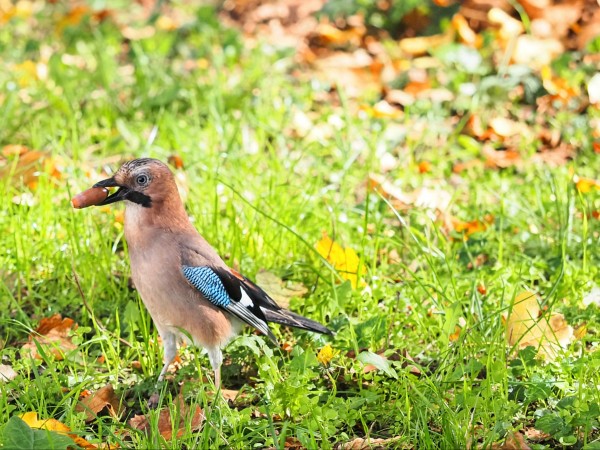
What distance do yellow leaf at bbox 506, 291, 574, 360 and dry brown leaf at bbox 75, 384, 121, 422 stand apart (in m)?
1.46

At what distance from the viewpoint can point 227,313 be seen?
3.36 metres

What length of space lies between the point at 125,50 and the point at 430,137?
2536 mm

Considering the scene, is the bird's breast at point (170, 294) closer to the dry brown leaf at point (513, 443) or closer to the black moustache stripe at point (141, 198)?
the black moustache stripe at point (141, 198)

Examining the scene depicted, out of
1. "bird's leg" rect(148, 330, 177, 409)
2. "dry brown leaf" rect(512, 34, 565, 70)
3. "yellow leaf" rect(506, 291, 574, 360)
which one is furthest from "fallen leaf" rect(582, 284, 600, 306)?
"dry brown leaf" rect(512, 34, 565, 70)

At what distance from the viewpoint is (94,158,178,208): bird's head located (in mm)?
3266

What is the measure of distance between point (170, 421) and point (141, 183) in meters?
0.84

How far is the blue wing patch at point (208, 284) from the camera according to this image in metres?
3.22

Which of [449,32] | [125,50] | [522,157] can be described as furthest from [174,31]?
[522,157]

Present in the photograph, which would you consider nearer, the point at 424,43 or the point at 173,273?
the point at 173,273

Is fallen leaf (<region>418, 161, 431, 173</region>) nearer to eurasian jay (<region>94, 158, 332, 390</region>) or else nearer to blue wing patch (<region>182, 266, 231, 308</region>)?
eurasian jay (<region>94, 158, 332, 390</region>)

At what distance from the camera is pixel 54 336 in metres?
3.64

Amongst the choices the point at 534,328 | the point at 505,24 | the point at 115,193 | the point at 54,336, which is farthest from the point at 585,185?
the point at 54,336

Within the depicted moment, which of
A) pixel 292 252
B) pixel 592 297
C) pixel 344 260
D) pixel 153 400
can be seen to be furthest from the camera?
pixel 292 252

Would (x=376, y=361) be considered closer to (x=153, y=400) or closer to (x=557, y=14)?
(x=153, y=400)
